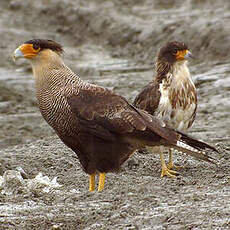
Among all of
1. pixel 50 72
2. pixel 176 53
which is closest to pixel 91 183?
pixel 50 72

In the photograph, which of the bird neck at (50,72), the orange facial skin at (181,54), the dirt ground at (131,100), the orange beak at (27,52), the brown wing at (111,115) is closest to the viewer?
the dirt ground at (131,100)

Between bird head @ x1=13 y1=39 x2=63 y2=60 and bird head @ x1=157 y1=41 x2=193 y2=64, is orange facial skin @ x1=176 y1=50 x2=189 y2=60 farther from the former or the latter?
bird head @ x1=13 y1=39 x2=63 y2=60

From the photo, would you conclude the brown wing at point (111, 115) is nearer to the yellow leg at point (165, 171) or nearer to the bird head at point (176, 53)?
the yellow leg at point (165, 171)

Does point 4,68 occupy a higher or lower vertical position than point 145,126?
lower

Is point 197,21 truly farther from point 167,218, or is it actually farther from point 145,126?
point 167,218

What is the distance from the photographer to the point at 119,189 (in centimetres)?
606

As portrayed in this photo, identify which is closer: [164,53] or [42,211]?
[42,211]

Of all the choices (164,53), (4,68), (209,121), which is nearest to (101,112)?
(164,53)

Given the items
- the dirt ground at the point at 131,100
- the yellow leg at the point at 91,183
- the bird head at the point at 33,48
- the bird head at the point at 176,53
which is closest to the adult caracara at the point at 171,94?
the bird head at the point at 176,53

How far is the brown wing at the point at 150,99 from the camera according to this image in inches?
294

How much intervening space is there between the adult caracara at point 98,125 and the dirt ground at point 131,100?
0.33 m

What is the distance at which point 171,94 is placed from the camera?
7602mm

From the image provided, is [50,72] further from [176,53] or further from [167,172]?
[176,53]

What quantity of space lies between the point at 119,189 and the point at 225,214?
124cm
